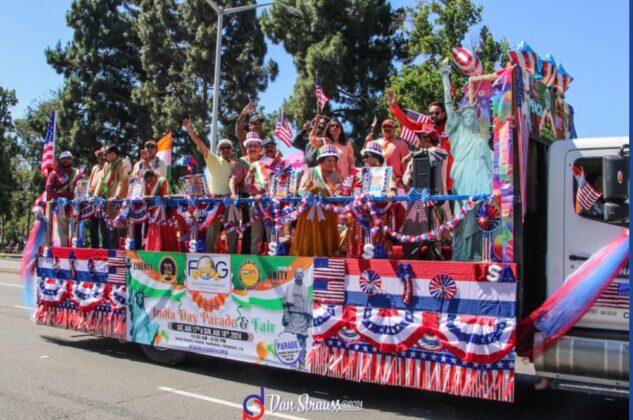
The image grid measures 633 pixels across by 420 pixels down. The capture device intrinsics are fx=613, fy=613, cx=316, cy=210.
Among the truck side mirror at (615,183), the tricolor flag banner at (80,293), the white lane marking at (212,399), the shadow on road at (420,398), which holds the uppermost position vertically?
the truck side mirror at (615,183)

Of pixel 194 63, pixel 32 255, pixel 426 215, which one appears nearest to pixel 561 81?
pixel 426 215

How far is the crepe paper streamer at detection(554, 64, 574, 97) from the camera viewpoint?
252 inches

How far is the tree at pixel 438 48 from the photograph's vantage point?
14883 millimetres

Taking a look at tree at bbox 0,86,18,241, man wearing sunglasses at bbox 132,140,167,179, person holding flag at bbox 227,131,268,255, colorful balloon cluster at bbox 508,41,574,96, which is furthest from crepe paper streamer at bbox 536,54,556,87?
tree at bbox 0,86,18,241

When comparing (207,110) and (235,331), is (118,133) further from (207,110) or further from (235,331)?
(235,331)

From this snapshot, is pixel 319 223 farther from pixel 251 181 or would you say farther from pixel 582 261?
pixel 582 261

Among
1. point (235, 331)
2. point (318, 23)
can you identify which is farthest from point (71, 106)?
point (235, 331)

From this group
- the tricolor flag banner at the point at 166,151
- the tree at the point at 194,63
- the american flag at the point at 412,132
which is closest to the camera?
the american flag at the point at 412,132

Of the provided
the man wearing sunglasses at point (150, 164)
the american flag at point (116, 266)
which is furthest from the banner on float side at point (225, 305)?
the man wearing sunglasses at point (150, 164)

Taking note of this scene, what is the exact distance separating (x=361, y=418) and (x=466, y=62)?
3.48 metres

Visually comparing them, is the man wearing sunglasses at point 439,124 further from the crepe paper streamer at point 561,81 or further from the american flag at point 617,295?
the american flag at point 617,295

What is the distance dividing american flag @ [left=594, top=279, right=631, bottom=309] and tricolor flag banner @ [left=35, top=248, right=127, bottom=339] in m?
5.66

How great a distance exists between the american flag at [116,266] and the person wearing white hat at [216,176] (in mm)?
1368

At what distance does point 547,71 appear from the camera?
6195mm
